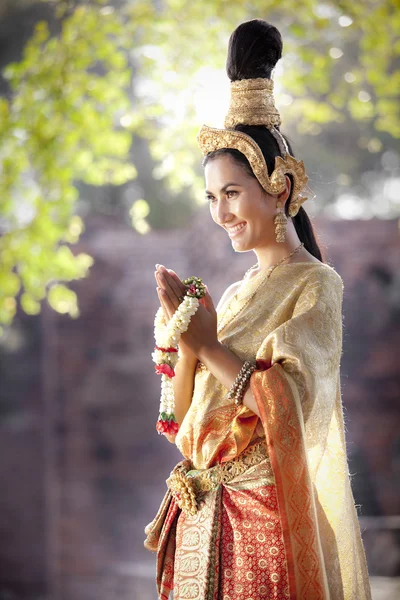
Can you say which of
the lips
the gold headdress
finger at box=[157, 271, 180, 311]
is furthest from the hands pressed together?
the gold headdress

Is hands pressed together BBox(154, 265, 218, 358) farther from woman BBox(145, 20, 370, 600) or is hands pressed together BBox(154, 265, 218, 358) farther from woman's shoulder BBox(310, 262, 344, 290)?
woman's shoulder BBox(310, 262, 344, 290)

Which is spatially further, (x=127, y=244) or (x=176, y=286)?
(x=127, y=244)

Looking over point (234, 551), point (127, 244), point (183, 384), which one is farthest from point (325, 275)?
point (127, 244)

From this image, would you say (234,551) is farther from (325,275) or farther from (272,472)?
(325,275)

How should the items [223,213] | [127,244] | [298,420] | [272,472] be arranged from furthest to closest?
1. [127,244]
2. [223,213]
3. [272,472]
4. [298,420]

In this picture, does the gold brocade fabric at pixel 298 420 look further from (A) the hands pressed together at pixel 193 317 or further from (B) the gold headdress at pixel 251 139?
(B) the gold headdress at pixel 251 139

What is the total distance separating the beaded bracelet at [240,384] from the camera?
1.72m

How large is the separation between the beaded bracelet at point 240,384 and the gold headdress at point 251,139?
1.45 ft

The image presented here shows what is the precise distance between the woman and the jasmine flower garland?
0.03 meters

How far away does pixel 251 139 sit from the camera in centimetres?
184

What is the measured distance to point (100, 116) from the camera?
13.6 feet

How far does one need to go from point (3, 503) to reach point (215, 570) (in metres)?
5.53

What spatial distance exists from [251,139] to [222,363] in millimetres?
559

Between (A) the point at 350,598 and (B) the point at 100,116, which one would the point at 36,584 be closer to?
(B) the point at 100,116
